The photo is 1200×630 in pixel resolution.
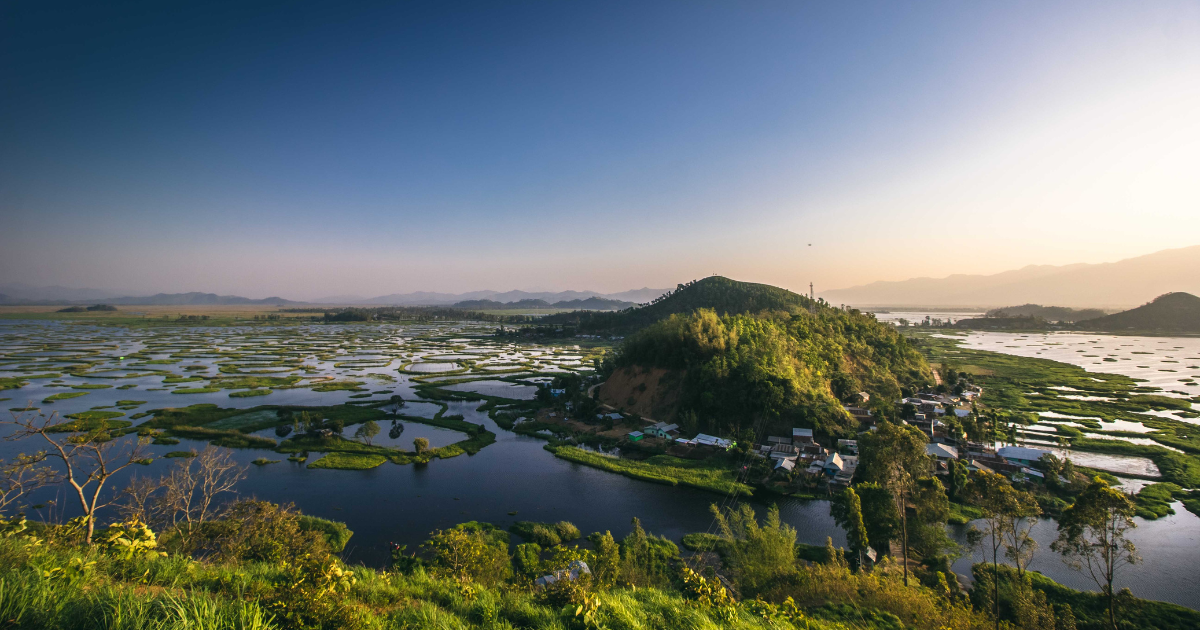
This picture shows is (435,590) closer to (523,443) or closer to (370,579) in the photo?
(370,579)

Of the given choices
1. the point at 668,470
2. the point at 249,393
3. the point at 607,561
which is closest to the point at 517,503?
the point at 668,470

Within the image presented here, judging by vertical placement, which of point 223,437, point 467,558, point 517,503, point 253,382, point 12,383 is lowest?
point 517,503

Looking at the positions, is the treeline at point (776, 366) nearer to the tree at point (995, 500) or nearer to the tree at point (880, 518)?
the tree at point (880, 518)

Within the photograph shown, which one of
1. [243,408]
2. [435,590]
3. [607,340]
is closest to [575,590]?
[435,590]

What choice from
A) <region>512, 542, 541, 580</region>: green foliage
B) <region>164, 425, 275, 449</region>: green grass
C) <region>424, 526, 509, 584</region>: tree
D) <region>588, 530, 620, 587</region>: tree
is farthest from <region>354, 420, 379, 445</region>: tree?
<region>588, 530, 620, 587</region>: tree

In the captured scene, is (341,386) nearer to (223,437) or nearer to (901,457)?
(223,437)

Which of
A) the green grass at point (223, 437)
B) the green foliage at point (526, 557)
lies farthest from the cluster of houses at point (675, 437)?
the green grass at point (223, 437)
